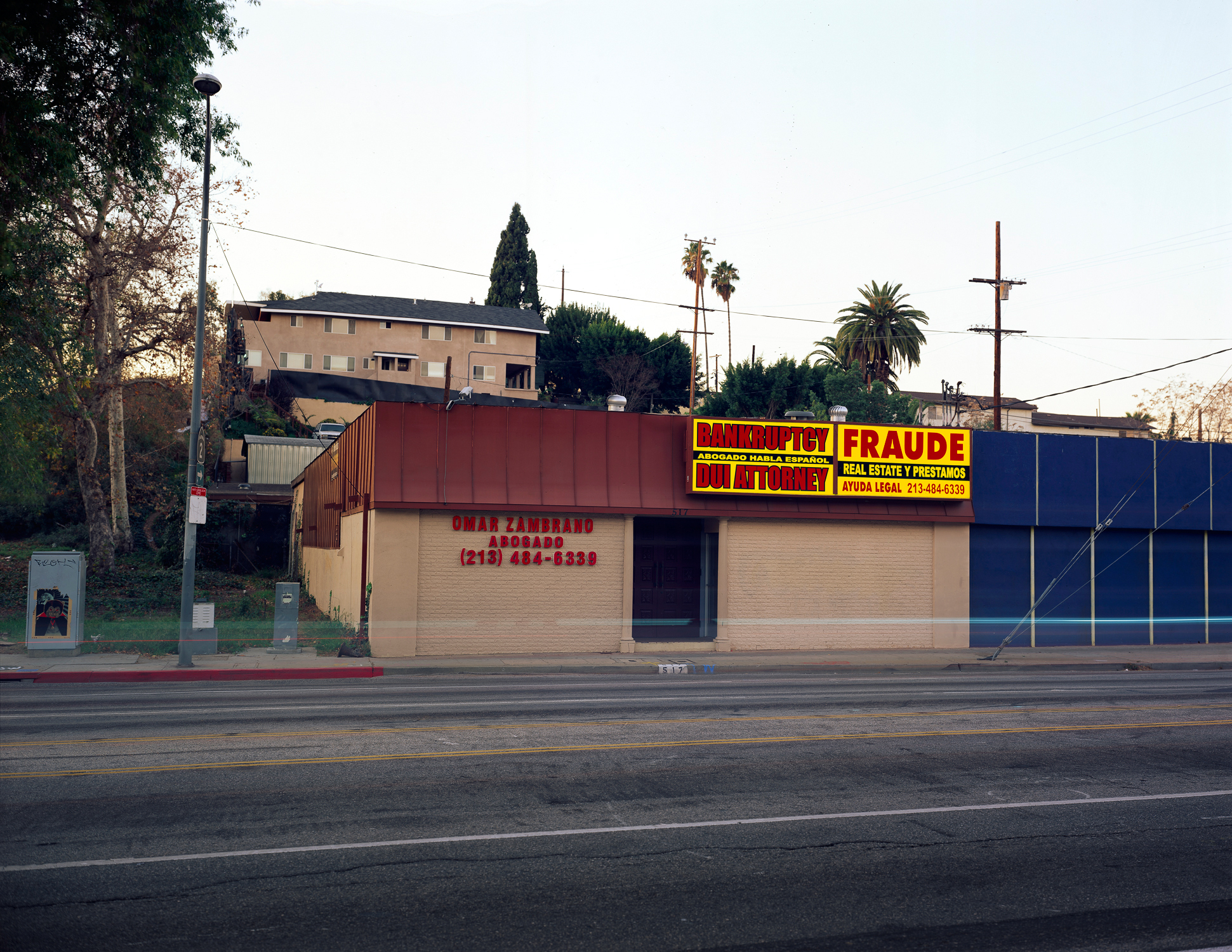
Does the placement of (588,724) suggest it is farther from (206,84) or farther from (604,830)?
(206,84)

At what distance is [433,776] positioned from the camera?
31.5 ft

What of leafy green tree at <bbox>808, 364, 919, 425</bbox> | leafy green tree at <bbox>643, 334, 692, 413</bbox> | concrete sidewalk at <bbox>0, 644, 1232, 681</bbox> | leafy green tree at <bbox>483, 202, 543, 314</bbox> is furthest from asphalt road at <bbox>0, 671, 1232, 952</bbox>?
leafy green tree at <bbox>483, 202, 543, 314</bbox>

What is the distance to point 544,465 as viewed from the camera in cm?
2333

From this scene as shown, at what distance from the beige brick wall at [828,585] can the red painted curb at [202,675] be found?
9700 millimetres

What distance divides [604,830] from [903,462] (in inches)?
775

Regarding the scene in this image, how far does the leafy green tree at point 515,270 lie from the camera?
84.0 metres

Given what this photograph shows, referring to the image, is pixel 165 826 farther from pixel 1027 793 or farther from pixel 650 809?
pixel 1027 793

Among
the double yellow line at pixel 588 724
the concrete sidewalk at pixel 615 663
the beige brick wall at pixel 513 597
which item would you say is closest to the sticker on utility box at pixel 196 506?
the concrete sidewalk at pixel 615 663

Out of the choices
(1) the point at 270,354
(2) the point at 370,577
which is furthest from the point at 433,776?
(1) the point at 270,354

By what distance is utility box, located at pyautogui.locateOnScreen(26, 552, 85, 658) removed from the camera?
20.1 metres

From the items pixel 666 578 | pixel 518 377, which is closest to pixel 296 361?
pixel 518 377

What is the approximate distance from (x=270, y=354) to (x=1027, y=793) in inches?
2506

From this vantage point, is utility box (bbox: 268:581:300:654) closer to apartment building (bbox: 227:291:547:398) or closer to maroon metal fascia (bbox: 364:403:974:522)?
maroon metal fascia (bbox: 364:403:974:522)

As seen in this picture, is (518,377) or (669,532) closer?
(669,532)
